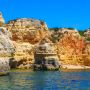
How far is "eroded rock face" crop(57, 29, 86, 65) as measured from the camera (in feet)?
352

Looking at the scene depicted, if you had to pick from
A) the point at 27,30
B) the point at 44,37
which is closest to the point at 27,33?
the point at 27,30

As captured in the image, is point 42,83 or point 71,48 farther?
point 71,48

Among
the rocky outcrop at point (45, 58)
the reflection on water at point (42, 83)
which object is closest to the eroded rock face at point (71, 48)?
the rocky outcrop at point (45, 58)

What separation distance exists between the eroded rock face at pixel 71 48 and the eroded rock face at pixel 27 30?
20.5ft

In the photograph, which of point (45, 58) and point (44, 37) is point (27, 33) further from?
point (45, 58)

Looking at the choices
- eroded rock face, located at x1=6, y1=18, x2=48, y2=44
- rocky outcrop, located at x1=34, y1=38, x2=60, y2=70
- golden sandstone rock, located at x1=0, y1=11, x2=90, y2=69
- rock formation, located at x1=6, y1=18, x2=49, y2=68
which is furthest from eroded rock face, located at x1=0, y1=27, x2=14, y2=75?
eroded rock face, located at x1=6, y1=18, x2=48, y2=44

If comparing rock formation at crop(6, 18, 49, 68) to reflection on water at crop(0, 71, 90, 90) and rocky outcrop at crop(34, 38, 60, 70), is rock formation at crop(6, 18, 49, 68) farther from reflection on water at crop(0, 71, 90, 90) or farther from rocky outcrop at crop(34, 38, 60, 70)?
reflection on water at crop(0, 71, 90, 90)

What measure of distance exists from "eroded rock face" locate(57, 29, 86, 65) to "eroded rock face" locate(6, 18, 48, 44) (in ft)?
20.5

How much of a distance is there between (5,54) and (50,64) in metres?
24.7

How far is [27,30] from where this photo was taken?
11362 cm

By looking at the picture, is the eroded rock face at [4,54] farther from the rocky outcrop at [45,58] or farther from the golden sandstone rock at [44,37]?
the golden sandstone rock at [44,37]

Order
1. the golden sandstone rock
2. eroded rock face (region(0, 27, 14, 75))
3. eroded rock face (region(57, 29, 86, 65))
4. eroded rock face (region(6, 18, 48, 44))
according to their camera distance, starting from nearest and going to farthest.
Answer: eroded rock face (region(0, 27, 14, 75)) < the golden sandstone rock < eroded rock face (region(57, 29, 86, 65)) < eroded rock face (region(6, 18, 48, 44))

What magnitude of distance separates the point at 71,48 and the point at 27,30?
13.4 m

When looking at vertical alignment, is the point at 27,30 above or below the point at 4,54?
above
